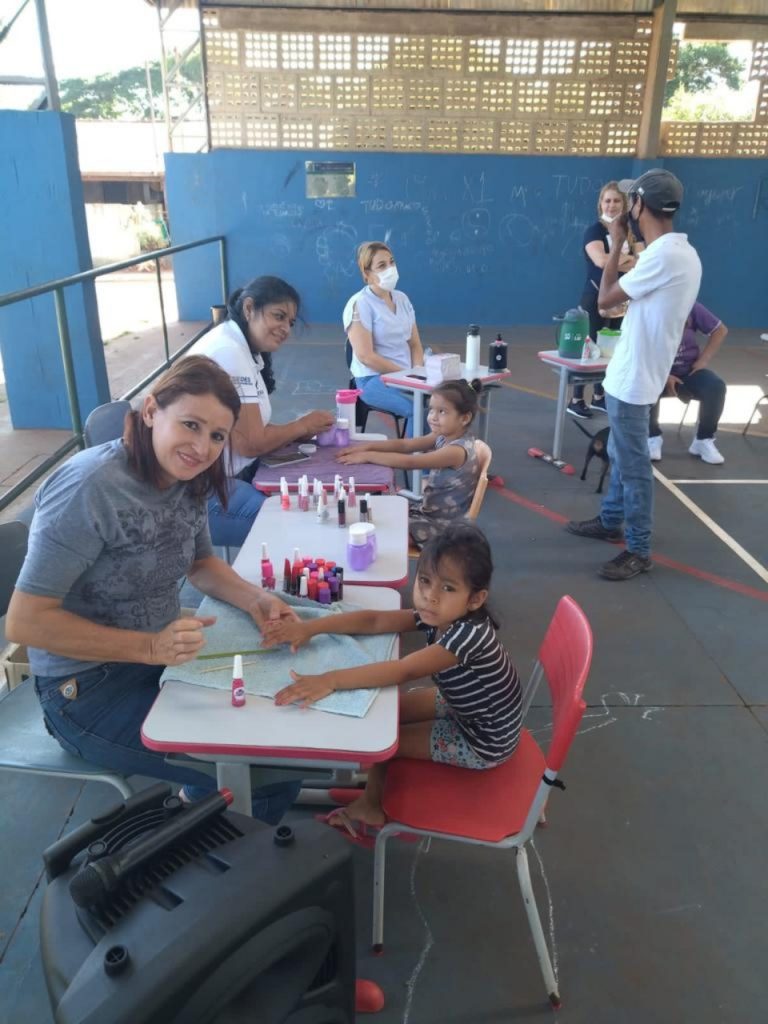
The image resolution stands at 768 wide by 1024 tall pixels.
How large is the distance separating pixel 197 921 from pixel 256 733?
558mm

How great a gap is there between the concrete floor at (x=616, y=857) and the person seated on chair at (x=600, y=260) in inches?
91.9

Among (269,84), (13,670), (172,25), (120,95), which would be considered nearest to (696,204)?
(269,84)

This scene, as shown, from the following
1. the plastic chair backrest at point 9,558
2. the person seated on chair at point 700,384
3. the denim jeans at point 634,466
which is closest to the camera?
the plastic chair backrest at point 9,558

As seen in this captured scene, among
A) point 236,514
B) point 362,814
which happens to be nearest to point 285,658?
point 362,814

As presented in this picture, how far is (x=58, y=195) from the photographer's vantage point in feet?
16.7

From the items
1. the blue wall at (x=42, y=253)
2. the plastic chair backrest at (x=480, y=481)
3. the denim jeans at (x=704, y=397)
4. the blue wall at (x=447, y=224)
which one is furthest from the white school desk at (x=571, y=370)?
the blue wall at (x=447, y=224)

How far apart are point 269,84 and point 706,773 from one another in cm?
931

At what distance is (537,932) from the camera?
5.78 feet

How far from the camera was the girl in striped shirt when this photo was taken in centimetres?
177

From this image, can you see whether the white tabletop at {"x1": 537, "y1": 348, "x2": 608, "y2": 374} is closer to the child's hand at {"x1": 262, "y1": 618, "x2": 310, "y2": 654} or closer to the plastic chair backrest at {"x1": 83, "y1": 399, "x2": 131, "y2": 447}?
the plastic chair backrest at {"x1": 83, "y1": 399, "x2": 131, "y2": 447}

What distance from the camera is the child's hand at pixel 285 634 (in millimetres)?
1754

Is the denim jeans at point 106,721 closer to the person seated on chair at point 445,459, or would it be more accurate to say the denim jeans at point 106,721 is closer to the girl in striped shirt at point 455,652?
the girl in striped shirt at point 455,652

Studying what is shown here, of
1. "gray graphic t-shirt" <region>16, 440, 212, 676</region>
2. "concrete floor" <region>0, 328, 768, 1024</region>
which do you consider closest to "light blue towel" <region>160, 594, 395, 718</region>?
"gray graphic t-shirt" <region>16, 440, 212, 676</region>

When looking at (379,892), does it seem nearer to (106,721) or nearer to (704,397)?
(106,721)
